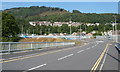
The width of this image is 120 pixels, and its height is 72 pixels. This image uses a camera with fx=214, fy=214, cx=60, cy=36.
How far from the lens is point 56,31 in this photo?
582 ft

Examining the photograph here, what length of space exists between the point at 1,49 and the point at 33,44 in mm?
9321

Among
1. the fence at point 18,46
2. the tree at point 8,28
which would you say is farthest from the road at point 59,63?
the tree at point 8,28

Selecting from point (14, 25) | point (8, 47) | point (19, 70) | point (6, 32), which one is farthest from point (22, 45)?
point (14, 25)

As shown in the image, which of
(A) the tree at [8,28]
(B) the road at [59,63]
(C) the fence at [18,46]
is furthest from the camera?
(A) the tree at [8,28]

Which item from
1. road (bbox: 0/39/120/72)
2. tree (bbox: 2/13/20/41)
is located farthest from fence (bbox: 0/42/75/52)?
tree (bbox: 2/13/20/41)

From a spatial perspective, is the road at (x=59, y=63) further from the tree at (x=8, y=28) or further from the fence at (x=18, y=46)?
the tree at (x=8, y=28)

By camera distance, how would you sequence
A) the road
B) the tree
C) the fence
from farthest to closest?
the tree → the fence → the road

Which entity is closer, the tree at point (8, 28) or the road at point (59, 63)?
the road at point (59, 63)

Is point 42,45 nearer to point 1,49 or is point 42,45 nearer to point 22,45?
point 22,45

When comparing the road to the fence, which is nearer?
the road

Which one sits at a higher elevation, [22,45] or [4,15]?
[4,15]

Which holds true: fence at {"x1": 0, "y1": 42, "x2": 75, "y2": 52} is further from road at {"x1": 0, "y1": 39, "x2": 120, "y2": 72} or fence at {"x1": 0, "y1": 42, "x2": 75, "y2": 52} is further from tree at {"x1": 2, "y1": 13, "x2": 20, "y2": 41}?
tree at {"x1": 2, "y1": 13, "x2": 20, "y2": 41}

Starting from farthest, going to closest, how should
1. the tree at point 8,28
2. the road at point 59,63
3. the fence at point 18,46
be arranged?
1. the tree at point 8,28
2. the fence at point 18,46
3. the road at point 59,63

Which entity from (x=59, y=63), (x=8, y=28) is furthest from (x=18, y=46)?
(x=8, y=28)
